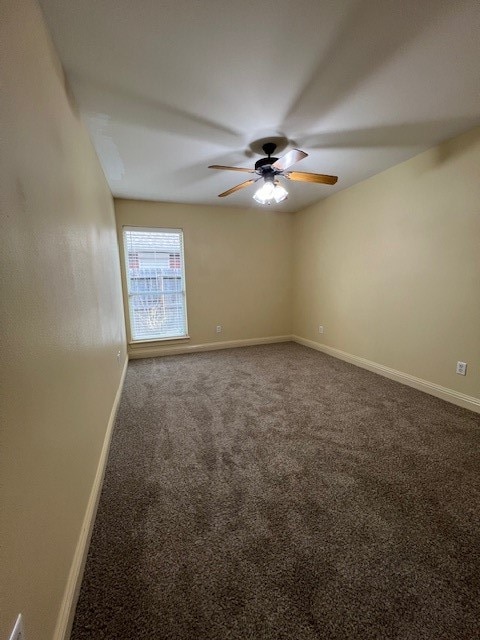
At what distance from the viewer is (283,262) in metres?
4.93

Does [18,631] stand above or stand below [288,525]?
above

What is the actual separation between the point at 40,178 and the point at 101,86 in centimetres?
115

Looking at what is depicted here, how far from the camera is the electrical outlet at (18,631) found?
616 mm

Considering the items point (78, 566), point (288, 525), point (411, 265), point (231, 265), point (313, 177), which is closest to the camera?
point (78, 566)

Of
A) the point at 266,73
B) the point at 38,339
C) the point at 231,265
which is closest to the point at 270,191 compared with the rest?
the point at 266,73

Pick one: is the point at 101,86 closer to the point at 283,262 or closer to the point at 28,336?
the point at 28,336

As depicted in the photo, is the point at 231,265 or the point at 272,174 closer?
the point at 272,174

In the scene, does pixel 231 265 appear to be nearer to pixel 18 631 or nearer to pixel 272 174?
pixel 272 174

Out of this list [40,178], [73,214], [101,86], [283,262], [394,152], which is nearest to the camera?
[40,178]

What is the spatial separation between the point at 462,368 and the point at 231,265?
11.0ft

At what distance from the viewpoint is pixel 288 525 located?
1.34 metres

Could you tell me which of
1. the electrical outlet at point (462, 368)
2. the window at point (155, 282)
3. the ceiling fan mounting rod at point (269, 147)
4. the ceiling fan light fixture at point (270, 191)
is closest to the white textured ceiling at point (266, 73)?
the ceiling fan mounting rod at point (269, 147)

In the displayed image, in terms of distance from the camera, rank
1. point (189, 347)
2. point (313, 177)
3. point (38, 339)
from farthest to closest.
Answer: point (189, 347), point (313, 177), point (38, 339)

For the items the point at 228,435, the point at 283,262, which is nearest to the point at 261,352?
the point at 283,262
